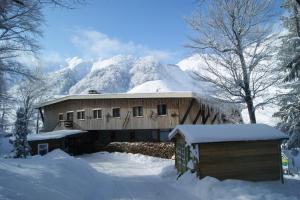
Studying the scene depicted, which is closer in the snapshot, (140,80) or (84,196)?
(84,196)

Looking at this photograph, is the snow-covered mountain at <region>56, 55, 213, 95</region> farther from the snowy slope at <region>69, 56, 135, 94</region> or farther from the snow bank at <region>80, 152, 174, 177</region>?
the snow bank at <region>80, 152, 174, 177</region>

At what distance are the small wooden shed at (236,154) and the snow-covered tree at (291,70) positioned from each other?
5.04m

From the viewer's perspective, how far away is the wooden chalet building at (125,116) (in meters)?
32.4

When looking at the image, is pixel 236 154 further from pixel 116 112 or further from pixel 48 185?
pixel 116 112

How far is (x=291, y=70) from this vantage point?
2112 cm

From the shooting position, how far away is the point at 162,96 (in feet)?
107

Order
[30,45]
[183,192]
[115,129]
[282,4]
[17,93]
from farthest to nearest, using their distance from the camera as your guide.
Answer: [17,93]
[115,129]
[282,4]
[30,45]
[183,192]

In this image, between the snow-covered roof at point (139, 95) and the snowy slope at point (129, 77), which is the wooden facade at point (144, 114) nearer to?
the snow-covered roof at point (139, 95)

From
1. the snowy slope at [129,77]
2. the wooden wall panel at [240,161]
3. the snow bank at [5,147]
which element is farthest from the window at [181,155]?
the snowy slope at [129,77]

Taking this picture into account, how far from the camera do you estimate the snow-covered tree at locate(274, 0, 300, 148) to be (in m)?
19.9

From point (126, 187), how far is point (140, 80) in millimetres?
163653

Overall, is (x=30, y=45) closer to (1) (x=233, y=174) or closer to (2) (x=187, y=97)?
(1) (x=233, y=174)

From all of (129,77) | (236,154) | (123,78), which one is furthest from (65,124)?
(129,77)

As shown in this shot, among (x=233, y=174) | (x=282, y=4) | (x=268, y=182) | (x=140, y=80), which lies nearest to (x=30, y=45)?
(x=233, y=174)
